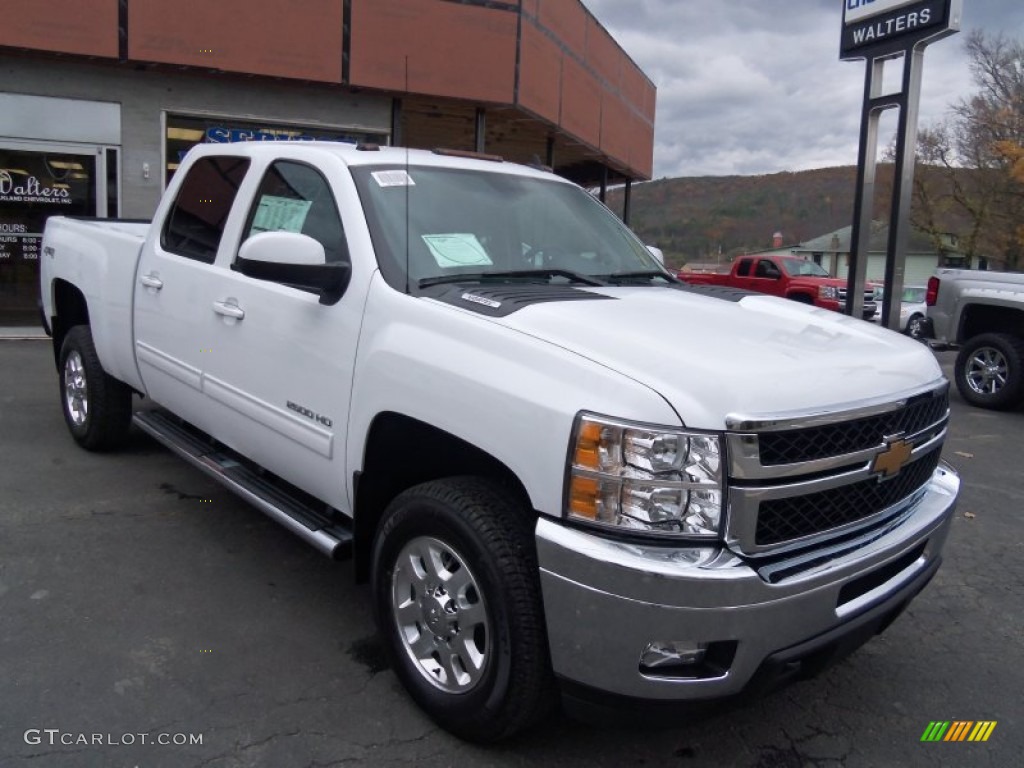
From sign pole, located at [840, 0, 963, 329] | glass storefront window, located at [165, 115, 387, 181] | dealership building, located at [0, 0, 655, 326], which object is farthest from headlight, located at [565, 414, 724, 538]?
glass storefront window, located at [165, 115, 387, 181]

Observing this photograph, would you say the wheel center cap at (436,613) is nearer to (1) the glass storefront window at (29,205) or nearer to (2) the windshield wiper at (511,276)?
(2) the windshield wiper at (511,276)

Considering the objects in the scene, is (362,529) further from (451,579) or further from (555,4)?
(555,4)

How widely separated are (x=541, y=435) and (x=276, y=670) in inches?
61.1

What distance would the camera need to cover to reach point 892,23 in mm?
10016

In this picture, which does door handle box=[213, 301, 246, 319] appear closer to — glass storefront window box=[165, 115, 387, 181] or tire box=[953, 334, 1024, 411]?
tire box=[953, 334, 1024, 411]

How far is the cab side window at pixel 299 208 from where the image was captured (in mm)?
3441

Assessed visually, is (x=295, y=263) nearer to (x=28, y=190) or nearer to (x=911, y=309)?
(x=28, y=190)

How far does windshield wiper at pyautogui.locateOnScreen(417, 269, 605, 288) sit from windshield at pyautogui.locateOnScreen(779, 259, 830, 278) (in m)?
19.0

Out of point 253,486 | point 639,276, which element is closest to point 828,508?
point 639,276

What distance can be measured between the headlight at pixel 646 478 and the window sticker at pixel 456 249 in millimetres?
1254

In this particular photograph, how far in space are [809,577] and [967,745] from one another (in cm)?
116

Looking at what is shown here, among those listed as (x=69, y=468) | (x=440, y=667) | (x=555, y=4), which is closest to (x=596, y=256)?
(x=440, y=667)

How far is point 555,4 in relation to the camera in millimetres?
13719

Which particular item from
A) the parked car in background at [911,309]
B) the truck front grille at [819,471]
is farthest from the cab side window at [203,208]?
the parked car in background at [911,309]
